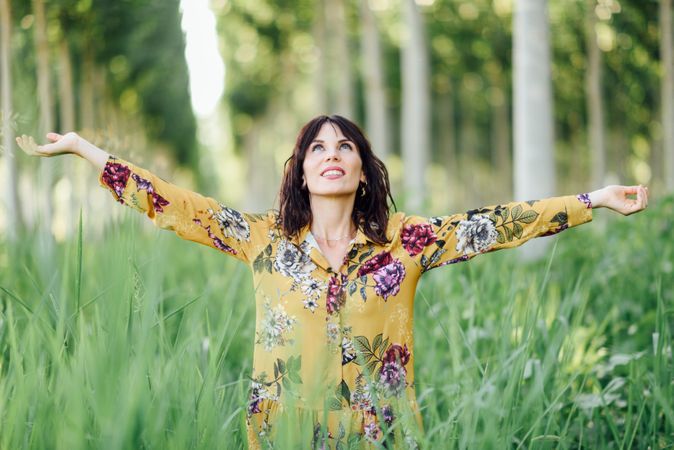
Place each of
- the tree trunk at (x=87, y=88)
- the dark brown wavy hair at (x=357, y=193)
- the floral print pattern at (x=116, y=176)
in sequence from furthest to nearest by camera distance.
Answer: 1. the tree trunk at (x=87, y=88)
2. the dark brown wavy hair at (x=357, y=193)
3. the floral print pattern at (x=116, y=176)

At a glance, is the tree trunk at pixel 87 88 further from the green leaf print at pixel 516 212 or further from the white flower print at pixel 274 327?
the green leaf print at pixel 516 212

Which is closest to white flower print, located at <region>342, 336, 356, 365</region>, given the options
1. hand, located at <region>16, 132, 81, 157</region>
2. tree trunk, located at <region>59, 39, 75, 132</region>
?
hand, located at <region>16, 132, 81, 157</region>

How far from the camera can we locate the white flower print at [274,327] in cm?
215

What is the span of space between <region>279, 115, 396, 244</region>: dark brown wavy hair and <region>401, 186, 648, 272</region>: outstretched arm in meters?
0.12

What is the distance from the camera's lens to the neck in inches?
91.4

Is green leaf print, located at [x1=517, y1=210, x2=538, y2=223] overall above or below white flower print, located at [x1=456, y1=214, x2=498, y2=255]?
above

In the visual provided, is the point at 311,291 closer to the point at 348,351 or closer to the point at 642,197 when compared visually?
the point at 348,351

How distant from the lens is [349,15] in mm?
19062

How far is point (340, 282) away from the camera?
2.20 metres

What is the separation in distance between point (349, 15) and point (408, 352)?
1781 cm

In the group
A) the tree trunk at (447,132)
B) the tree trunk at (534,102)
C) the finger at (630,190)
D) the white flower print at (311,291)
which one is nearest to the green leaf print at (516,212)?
the finger at (630,190)

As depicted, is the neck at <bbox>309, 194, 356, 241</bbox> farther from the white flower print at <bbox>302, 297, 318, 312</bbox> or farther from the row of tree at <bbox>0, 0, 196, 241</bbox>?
the row of tree at <bbox>0, 0, 196, 241</bbox>

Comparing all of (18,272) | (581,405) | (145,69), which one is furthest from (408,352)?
(145,69)

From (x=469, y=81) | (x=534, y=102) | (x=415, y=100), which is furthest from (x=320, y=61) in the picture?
(x=534, y=102)
